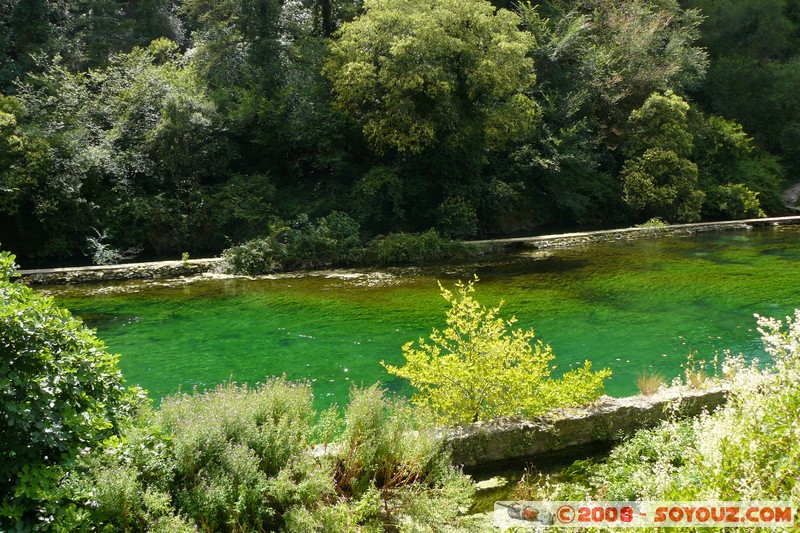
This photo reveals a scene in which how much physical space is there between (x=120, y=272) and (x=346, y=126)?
848 centimetres

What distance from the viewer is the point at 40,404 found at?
329cm

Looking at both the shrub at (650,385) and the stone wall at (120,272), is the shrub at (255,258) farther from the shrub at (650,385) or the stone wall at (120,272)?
the shrub at (650,385)

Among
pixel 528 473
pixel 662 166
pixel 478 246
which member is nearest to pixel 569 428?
pixel 528 473

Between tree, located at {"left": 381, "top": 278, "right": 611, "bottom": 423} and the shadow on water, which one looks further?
tree, located at {"left": 381, "top": 278, "right": 611, "bottom": 423}

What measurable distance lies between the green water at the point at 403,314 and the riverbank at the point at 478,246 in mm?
859

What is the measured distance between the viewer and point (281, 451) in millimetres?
4398

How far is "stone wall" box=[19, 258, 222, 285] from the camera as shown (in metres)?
14.3

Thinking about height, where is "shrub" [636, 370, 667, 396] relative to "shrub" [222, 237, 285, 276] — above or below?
below

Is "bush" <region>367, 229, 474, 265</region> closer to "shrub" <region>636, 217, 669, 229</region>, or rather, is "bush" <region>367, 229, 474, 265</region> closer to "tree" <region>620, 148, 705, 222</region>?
"shrub" <region>636, 217, 669, 229</region>

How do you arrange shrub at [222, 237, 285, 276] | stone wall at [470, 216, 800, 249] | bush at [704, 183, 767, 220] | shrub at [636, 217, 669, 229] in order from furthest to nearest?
bush at [704, 183, 767, 220], shrub at [636, 217, 669, 229], stone wall at [470, 216, 800, 249], shrub at [222, 237, 285, 276]

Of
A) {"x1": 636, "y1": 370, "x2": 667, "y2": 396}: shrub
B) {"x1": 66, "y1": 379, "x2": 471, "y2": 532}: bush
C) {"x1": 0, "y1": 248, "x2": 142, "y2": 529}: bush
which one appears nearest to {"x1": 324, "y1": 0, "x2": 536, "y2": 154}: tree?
{"x1": 636, "y1": 370, "x2": 667, "y2": 396}: shrub

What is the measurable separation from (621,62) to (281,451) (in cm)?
2527

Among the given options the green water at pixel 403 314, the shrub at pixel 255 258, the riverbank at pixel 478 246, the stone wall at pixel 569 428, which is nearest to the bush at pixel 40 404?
the stone wall at pixel 569 428

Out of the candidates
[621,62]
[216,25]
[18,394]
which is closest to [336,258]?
[216,25]
